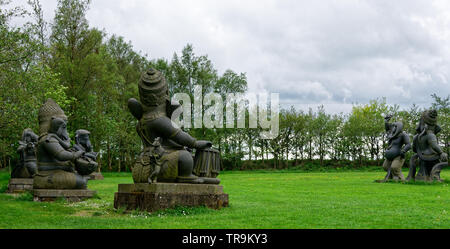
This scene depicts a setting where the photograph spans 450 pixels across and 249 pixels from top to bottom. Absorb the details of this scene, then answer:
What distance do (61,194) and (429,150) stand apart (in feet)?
49.4

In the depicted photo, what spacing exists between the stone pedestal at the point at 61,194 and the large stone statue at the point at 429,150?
46.3 ft

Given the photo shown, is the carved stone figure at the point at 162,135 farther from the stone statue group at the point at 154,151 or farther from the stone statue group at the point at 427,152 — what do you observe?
the stone statue group at the point at 427,152

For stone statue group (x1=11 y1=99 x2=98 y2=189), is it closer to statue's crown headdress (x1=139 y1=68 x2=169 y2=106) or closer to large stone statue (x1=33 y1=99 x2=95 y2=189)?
large stone statue (x1=33 y1=99 x2=95 y2=189)

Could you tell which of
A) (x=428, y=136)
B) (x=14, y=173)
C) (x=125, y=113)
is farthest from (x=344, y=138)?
(x=14, y=173)

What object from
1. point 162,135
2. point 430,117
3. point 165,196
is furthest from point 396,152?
point 165,196

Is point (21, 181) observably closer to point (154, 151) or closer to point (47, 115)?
point (47, 115)

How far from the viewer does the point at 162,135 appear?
10172 mm

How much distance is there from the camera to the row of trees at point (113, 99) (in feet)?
67.5

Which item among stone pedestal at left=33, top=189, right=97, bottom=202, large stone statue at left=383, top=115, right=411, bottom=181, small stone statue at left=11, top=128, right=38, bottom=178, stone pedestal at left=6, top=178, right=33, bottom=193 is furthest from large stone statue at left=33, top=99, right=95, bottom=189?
large stone statue at left=383, top=115, right=411, bottom=181

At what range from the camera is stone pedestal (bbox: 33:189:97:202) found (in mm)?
12961

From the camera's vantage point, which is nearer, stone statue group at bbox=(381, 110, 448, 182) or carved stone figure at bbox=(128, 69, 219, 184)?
carved stone figure at bbox=(128, 69, 219, 184)

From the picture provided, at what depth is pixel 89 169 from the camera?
1390 centimetres

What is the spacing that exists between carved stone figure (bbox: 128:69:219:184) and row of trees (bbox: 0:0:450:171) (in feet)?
34.1
